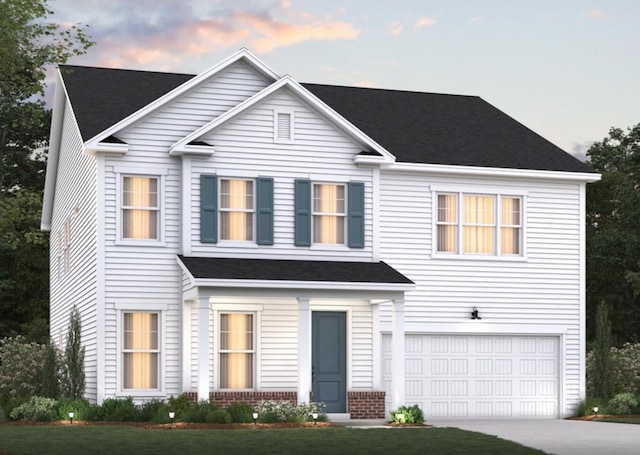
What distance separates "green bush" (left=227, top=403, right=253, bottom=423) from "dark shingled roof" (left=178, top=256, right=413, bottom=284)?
3054 mm

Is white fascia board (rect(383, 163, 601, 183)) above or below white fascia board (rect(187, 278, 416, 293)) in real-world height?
above

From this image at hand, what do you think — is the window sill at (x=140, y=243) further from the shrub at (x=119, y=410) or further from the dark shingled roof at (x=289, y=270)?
the shrub at (x=119, y=410)

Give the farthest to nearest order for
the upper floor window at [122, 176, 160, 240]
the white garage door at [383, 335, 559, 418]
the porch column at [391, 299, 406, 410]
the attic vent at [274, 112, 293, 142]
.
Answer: the white garage door at [383, 335, 559, 418]
the attic vent at [274, 112, 293, 142]
the upper floor window at [122, 176, 160, 240]
the porch column at [391, 299, 406, 410]

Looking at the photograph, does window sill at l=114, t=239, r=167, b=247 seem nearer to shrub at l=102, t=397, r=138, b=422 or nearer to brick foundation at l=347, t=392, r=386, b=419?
shrub at l=102, t=397, r=138, b=422

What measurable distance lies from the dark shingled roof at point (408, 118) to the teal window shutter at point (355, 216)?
5.73 feet

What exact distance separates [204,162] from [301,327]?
491 centimetres

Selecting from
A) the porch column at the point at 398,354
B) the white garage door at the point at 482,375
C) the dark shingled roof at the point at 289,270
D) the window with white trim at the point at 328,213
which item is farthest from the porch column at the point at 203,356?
the white garage door at the point at 482,375

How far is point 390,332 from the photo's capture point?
102 feet

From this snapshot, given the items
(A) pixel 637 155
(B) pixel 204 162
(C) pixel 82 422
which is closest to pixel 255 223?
(B) pixel 204 162

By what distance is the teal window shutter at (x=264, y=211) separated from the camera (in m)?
30.0

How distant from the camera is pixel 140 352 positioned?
2914 cm

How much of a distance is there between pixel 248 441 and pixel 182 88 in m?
11.0

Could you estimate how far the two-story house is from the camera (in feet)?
95.2

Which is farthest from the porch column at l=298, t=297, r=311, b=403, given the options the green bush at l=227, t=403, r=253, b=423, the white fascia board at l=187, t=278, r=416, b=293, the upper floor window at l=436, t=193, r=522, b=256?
the upper floor window at l=436, t=193, r=522, b=256
